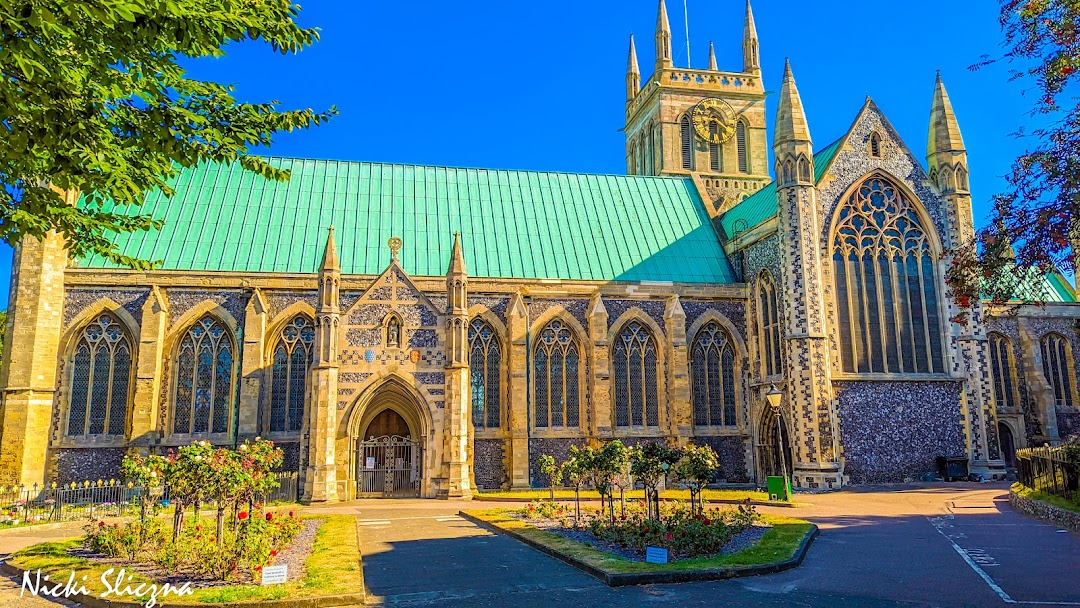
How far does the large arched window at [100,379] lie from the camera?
29812 mm

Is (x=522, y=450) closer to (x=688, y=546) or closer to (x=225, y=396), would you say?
(x=225, y=396)

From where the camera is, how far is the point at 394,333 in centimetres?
3008

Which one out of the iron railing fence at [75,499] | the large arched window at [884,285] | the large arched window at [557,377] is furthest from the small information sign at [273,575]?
the large arched window at [884,285]

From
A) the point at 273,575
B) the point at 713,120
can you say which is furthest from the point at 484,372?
the point at 713,120

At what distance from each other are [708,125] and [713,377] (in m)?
19.9

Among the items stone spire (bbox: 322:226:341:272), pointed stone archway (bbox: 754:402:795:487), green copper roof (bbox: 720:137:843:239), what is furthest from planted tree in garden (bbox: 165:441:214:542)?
green copper roof (bbox: 720:137:843:239)

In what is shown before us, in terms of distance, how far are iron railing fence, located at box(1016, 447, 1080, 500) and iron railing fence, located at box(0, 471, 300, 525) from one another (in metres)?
21.8

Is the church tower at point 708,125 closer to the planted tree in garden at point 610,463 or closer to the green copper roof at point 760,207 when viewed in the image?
the green copper roof at point 760,207

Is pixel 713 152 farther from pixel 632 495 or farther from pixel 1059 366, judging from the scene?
pixel 632 495

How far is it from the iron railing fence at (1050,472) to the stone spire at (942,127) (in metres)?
14.5

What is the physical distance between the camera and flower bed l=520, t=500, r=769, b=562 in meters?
14.8

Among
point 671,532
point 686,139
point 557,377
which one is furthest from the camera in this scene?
point 686,139

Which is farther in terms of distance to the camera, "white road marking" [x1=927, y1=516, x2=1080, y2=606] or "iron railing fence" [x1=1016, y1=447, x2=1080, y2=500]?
"iron railing fence" [x1=1016, y1=447, x2=1080, y2=500]

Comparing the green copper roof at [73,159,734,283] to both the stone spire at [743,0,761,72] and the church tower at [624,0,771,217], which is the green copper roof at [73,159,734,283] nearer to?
the church tower at [624,0,771,217]
